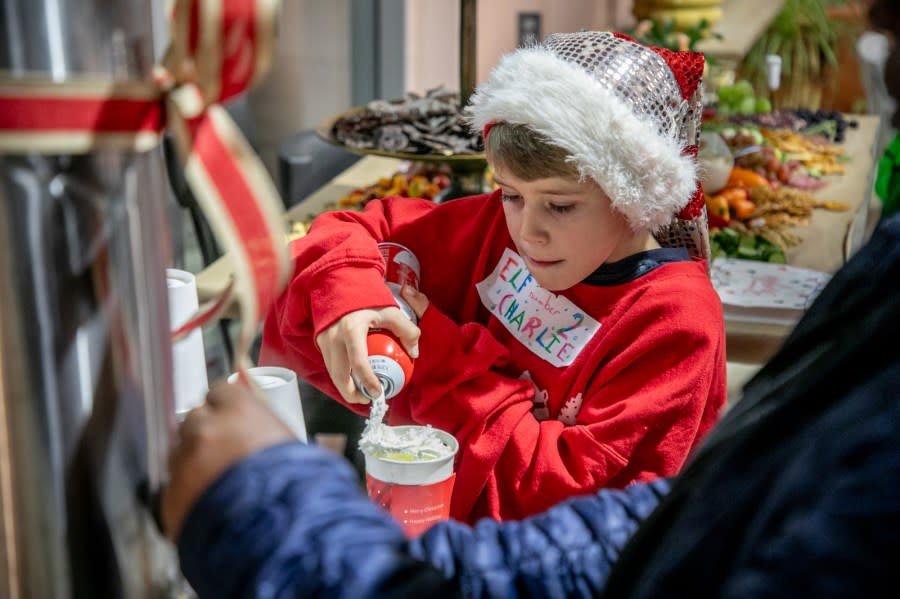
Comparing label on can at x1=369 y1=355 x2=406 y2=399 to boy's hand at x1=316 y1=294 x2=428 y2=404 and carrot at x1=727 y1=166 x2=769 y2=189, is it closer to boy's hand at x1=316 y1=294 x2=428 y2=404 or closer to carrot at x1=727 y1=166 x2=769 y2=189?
boy's hand at x1=316 y1=294 x2=428 y2=404

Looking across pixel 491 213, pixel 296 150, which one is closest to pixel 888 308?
pixel 491 213

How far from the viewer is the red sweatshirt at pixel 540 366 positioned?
109cm

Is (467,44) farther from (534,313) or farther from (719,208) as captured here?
(534,313)

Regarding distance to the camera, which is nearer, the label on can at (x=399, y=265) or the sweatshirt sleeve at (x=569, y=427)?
the sweatshirt sleeve at (x=569, y=427)

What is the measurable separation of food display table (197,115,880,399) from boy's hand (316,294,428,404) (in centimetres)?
43

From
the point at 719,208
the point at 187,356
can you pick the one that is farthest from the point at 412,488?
the point at 719,208

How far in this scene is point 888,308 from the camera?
1.48ft

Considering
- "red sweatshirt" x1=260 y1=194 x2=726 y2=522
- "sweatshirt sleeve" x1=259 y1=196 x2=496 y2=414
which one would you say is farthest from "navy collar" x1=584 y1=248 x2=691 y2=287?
"sweatshirt sleeve" x1=259 y1=196 x2=496 y2=414

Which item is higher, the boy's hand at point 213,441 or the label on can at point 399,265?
the boy's hand at point 213,441

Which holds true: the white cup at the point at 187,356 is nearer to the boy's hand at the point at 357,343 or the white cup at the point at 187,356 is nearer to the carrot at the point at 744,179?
the boy's hand at the point at 357,343

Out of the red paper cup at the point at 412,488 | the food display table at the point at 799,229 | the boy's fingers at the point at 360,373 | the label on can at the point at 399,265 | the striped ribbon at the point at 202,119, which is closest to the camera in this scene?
the striped ribbon at the point at 202,119

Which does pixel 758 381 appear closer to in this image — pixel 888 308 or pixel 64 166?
pixel 888 308

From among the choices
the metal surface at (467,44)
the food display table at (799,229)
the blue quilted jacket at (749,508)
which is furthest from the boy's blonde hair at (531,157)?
the metal surface at (467,44)

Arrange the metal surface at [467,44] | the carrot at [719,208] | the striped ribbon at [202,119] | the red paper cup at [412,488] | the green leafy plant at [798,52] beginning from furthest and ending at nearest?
1. the green leafy plant at [798,52]
2. the carrot at [719,208]
3. the metal surface at [467,44]
4. the red paper cup at [412,488]
5. the striped ribbon at [202,119]
